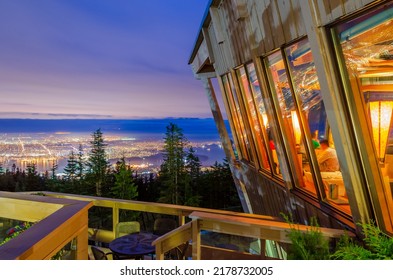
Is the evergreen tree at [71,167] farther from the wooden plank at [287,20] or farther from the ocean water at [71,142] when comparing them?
the wooden plank at [287,20]

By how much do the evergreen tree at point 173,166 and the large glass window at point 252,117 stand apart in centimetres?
1177

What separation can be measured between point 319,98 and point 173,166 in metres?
15.3

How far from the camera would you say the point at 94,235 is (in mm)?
5703

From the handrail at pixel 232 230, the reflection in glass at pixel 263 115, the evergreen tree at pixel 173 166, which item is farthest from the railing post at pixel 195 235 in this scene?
the evergreen tree at pixel 173 166

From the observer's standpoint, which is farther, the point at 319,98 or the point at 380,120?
the point at 319,98

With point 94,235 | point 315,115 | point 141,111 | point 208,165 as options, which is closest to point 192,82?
point 141,111

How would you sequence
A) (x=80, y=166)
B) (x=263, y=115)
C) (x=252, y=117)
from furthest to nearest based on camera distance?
(x=80, y=166)
(x=252, y=117)
(x=263, y=115)

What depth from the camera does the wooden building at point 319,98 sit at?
8.13 feet

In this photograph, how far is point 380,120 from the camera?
259 centimetres

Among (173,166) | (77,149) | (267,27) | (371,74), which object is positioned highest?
(267,27)

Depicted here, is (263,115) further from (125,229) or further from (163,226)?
(125,229)

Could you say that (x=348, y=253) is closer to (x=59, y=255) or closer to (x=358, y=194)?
(x=358, y=194)

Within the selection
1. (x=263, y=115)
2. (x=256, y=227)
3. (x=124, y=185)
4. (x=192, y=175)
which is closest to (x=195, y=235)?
(x=256, y=227)

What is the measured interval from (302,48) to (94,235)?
4.84m
